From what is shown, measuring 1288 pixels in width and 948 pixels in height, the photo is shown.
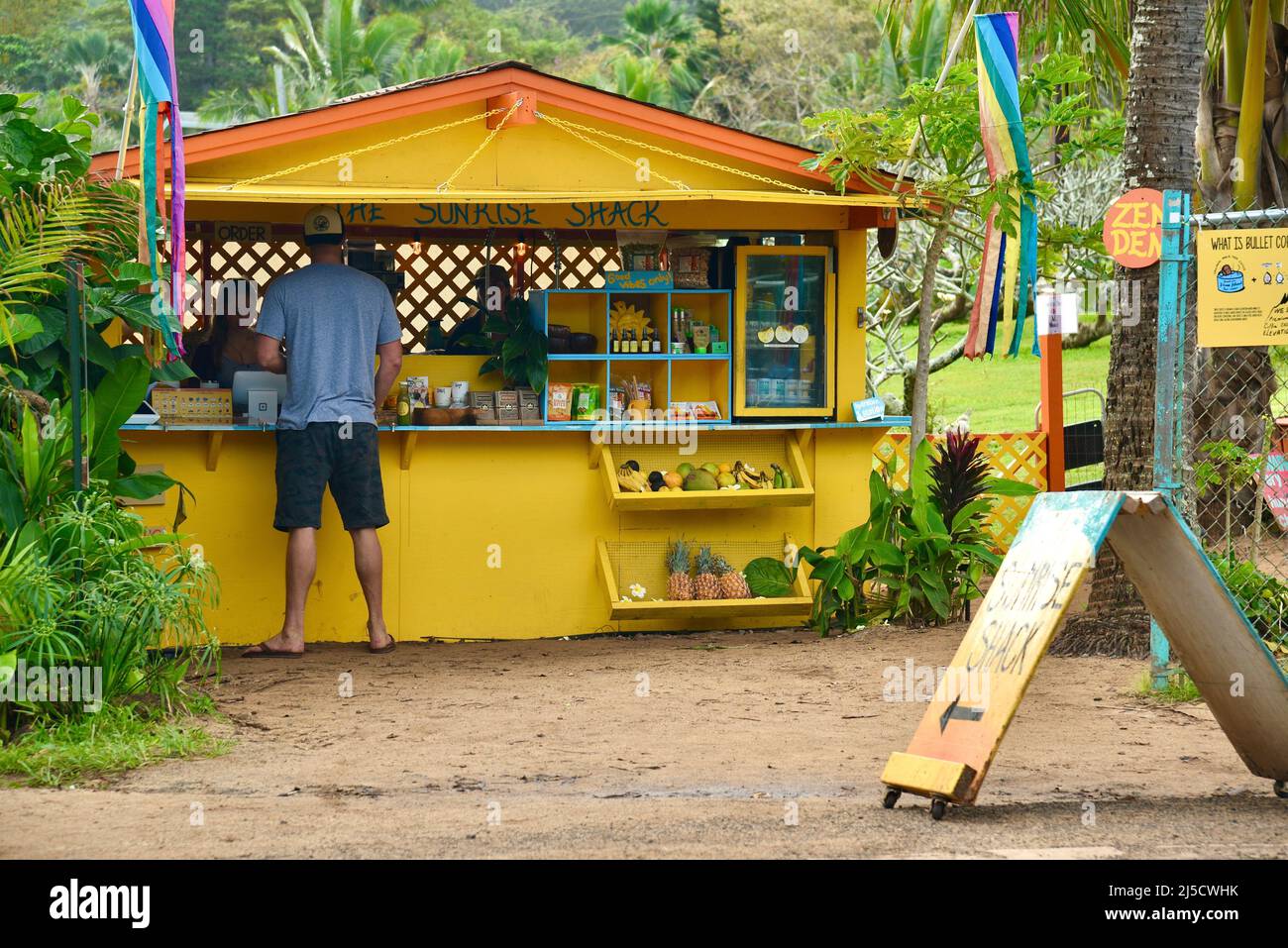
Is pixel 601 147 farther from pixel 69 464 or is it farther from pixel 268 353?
pixel 69 464

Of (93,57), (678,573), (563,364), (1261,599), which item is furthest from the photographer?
(93,57)

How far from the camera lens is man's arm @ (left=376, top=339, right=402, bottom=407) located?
823cm

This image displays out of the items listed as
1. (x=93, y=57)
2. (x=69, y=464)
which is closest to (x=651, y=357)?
(x=69, y=464)

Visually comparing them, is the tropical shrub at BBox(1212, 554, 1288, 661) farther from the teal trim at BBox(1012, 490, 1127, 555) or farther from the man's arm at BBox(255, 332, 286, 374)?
the man's arm at BBox(255, 332, 286, 374)

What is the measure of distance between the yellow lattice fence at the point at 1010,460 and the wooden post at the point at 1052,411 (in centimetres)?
7

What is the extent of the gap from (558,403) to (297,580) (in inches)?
70.6

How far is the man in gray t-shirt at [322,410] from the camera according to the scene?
794 centimetres

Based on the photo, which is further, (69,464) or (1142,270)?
(1142,270)

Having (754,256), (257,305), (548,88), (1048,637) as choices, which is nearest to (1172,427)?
(1048,637)

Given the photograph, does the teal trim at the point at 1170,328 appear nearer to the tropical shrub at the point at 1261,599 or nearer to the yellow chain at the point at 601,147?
the tropical shrub at the point at 1261,599

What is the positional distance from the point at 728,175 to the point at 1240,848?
17.5 ft

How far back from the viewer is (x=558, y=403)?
345 inches

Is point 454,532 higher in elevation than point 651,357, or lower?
lower

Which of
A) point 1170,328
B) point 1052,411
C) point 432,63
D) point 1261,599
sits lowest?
point 1261,599
